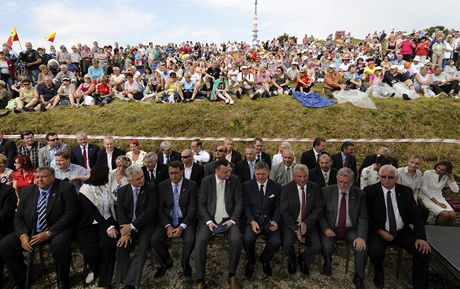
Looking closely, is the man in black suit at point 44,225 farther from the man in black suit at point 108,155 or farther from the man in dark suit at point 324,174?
Result: the man in dark suit at point 324,174

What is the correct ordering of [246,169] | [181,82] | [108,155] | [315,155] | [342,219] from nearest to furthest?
[342,219] < [246,169] < [315,155] < [108,155] < [181,82]

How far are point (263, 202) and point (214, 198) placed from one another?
0.85 metres

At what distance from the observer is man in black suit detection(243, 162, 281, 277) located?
4.59 meters

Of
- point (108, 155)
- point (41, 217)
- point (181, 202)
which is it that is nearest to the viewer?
point (41, 217)

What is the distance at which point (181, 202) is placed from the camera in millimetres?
4906

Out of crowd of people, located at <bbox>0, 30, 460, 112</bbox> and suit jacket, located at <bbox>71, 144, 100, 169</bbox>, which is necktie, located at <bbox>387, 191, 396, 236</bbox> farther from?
crowd of people, located at <bbox>0, 30, 460, 112</bbox>

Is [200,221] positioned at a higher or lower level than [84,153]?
lower

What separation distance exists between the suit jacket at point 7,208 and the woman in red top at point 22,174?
3.44 ft

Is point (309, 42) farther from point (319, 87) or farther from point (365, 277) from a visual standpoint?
point (365, 277)

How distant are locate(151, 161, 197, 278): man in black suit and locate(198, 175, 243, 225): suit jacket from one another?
0.48ft

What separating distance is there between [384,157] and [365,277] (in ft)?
8.57

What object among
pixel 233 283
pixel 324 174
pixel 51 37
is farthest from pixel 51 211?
pixel 51 37

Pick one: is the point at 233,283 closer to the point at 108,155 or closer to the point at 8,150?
the point at 108,155

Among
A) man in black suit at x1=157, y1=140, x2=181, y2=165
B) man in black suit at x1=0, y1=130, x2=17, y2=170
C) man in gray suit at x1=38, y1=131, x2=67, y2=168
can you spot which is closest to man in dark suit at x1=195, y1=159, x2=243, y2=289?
man in black suit at x1=157, y1=140, x2=181, y2=165
